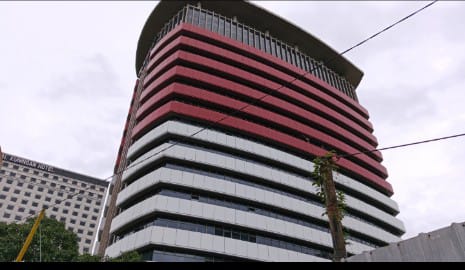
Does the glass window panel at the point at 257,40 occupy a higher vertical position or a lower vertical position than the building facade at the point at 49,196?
higher

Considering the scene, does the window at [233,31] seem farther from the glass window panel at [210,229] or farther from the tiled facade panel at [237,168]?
the glass window panel at [210,229]

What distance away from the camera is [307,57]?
54.5 meters

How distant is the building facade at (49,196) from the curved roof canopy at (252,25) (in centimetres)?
5181

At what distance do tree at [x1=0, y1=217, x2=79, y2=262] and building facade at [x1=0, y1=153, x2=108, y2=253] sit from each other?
64.3 meters

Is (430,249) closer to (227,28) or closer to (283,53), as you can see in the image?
(227,28)

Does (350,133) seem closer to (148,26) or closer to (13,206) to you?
(148,26)

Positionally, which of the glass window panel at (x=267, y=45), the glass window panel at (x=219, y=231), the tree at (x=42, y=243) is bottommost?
the tree at (x=42, y=243)

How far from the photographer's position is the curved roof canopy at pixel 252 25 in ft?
159

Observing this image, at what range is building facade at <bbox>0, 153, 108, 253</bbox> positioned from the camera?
8562cm

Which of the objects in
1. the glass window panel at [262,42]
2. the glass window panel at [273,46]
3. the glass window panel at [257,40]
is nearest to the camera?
the glass window panel at [257,40]

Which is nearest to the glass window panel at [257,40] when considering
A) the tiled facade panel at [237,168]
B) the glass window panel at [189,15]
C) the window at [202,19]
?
the window at [202,19]

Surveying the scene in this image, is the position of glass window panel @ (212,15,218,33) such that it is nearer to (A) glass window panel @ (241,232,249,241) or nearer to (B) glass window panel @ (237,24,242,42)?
(B) glass window panel @ (237,24,242,42)

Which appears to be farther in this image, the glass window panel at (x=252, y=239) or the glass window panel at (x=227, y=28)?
the glass window panel at (x=227, y=28)

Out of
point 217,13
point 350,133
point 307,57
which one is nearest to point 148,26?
point 217,13
